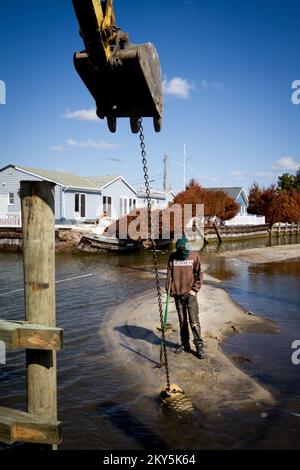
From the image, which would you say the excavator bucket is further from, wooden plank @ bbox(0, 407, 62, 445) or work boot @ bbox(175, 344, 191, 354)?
work boot @ bbox(175, 344, 191, 354)

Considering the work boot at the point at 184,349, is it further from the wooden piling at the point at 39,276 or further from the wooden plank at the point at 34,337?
the wooden plank at the point at 34,337

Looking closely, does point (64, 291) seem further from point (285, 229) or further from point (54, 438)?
point (285, 229)

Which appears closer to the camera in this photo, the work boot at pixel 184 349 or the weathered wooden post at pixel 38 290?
the weathered wooden post at pixel 38 290

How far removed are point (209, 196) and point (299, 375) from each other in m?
34.6

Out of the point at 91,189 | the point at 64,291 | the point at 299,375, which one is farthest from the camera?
the point at 91,189

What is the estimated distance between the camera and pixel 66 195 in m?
34.0

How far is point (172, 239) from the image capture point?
106 ft

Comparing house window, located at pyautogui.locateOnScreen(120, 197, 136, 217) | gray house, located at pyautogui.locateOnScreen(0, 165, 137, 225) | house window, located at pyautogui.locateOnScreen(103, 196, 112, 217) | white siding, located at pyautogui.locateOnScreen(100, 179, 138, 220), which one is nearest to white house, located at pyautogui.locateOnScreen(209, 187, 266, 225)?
house window, located at pyautogui.locateOnScreen(120, 197, 136, 217)

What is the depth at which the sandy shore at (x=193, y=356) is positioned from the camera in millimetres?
6387

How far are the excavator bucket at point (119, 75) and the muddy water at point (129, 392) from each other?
394 cm

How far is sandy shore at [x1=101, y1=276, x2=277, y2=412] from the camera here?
21.0 ft

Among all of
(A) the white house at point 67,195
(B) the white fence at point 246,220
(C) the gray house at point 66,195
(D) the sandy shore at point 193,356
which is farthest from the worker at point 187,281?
(B) the white fence at point 246,220

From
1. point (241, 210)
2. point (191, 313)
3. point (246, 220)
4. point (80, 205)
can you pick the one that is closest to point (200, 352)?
point (191, 313)

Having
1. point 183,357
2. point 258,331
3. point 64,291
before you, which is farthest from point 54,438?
point 64,291
